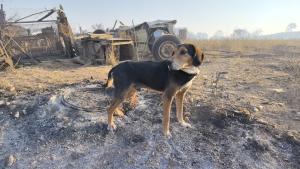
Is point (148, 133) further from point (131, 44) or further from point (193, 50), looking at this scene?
point (131, 44)

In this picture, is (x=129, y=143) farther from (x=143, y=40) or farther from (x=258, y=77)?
(x=143, y=40)

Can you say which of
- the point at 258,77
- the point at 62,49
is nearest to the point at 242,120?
the point at 258,77

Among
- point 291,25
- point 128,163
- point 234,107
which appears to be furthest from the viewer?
point 291,25

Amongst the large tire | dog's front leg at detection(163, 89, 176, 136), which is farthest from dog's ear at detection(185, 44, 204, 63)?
the large tire

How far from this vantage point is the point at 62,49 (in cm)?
1250

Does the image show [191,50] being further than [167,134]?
No

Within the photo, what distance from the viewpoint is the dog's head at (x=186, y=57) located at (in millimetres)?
4352

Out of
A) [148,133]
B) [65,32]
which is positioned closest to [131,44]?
[65,32]

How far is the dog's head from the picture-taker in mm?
4352

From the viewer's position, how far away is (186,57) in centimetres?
438

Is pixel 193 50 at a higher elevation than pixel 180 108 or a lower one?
higher

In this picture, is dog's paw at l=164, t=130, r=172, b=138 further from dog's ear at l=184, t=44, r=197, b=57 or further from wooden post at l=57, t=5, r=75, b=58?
wooden post at l=57, t=5, r=75, b=58

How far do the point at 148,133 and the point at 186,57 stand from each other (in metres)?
1.43

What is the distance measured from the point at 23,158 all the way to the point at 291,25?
16868cm
